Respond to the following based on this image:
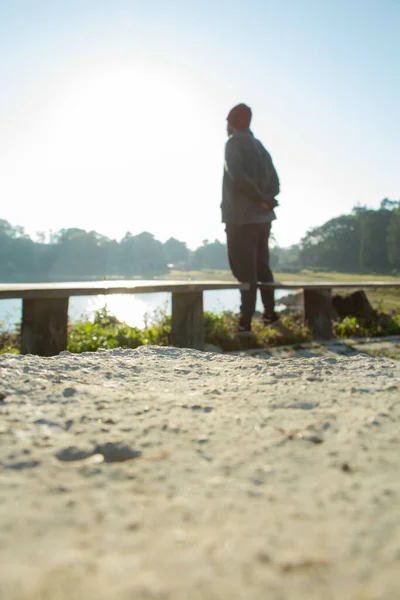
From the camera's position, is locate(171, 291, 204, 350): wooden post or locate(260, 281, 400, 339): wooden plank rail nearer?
locate(171, 291, 204, 350): wooden post

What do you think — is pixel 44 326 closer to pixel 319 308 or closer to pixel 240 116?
pixel 240 116

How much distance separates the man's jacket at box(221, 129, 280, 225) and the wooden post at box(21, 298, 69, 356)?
2085 mm

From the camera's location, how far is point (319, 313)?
5.56 metres

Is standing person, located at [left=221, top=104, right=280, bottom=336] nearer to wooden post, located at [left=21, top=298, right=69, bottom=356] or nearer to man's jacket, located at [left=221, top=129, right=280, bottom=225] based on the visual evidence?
man's jacket, located at [left=221, top=129, right=280, bottom=225]

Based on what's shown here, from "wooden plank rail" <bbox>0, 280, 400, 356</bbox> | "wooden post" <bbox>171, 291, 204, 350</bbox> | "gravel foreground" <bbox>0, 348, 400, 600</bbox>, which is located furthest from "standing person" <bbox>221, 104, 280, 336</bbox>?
"gravel foreground" <bbox>0, 348, 400, 600</bbox>

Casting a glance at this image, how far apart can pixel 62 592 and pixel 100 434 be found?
1.25ft

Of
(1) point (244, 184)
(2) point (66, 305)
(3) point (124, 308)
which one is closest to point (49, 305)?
(2) point (66, 305)

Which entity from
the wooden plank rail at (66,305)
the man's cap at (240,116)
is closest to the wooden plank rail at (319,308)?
the wooden plank rail at (66,305)

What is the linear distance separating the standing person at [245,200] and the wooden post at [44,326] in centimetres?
184

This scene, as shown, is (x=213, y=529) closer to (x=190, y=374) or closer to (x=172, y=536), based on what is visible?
(x=172, y=536)

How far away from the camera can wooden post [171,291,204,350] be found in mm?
4465

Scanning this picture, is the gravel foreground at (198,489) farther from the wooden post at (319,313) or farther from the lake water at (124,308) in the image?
the wooden post at (319,313)

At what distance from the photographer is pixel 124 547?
500mm

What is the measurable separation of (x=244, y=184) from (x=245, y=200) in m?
0.21
